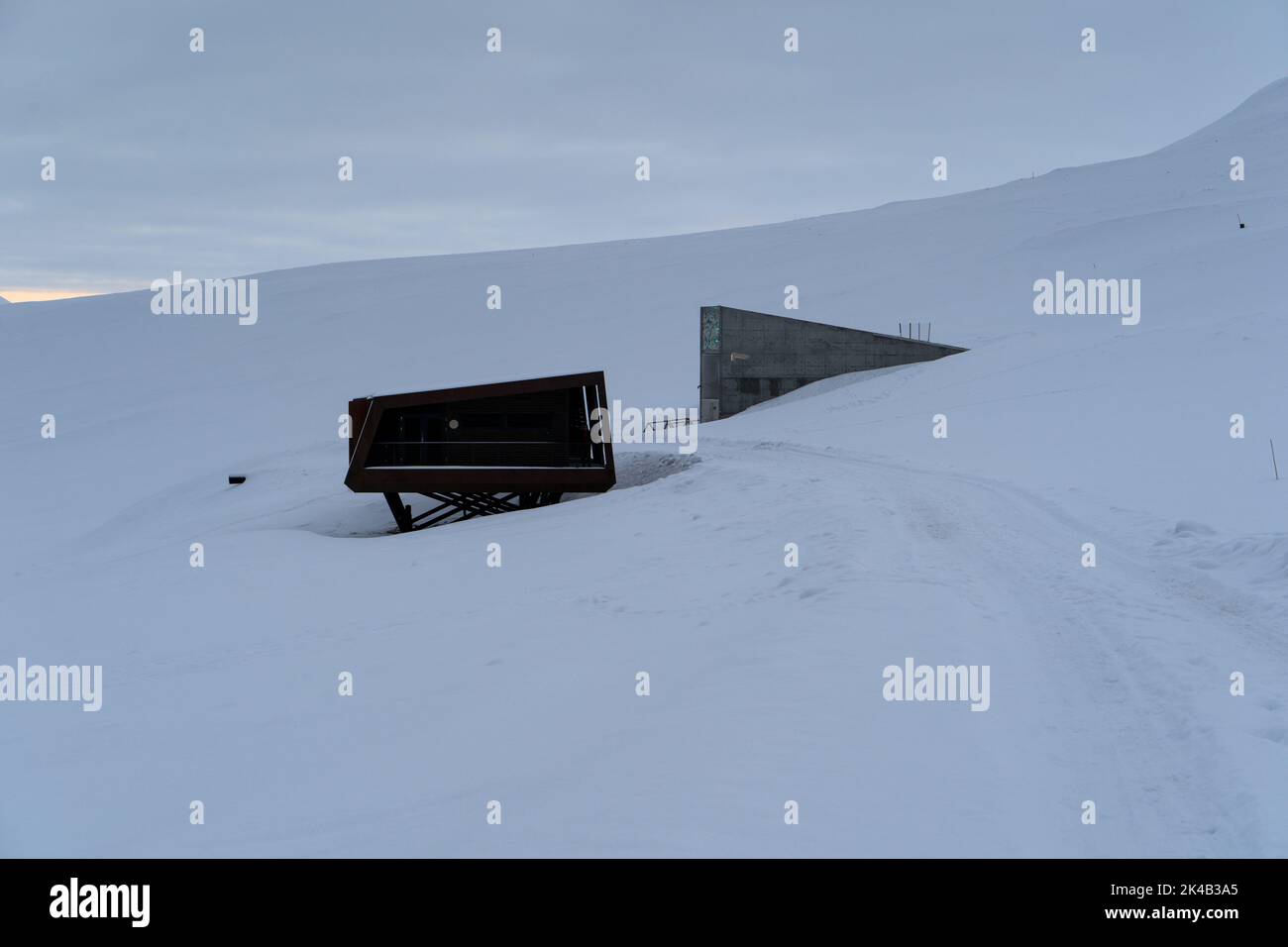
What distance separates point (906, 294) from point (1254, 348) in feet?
119

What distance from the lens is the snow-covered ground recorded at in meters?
7.57

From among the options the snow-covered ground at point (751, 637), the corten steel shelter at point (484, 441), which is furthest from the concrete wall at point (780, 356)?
the corten steel shelter at point (484, 441)

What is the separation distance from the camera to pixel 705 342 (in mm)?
38844

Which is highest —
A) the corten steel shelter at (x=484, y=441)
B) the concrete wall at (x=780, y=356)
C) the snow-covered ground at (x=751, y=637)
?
the concrete wall at (x=780, y=356)

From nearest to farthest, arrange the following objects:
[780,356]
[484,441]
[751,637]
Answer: [751,637] → [484,441] → [780,356]

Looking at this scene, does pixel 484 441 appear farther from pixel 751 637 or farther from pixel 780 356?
pixel 780 356

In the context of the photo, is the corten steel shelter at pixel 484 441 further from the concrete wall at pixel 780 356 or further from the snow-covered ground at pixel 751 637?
the concrete wall at pixel 780 356

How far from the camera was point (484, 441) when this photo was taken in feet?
84.2

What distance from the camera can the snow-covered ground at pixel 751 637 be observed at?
298 inches

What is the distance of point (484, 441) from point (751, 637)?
15267mm

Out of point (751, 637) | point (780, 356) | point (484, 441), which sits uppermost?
Answer: point (780, 356)

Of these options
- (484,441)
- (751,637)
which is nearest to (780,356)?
(484,441)

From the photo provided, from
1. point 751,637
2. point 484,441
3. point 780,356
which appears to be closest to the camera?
point 751,637

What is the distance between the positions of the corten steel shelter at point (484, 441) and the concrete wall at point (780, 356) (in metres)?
13.2
